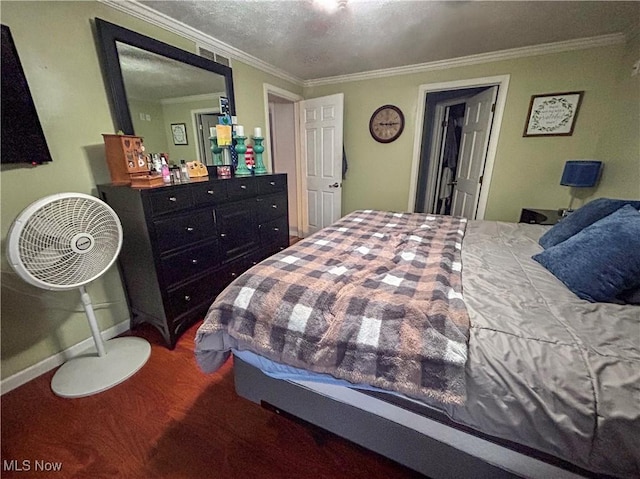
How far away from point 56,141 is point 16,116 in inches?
7.5

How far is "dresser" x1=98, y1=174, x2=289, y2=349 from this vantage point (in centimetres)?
157

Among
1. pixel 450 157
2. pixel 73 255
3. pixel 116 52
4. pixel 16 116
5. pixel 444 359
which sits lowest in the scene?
pixel 444 359

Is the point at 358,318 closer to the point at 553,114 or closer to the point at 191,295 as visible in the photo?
the point at 191,295

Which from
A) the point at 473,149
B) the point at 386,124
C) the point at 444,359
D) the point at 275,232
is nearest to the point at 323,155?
the point at 386,124

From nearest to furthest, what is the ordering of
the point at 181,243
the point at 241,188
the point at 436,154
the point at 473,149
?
the point at 181,243, the point at 241,188, the point at 473,149, the point at 436,154

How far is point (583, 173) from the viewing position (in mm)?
2234

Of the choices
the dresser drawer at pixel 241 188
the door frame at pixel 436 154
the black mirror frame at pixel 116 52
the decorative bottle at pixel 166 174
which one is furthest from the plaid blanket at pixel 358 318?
the door frame at pixel 436 154

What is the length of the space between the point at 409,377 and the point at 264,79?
3231 millimetres

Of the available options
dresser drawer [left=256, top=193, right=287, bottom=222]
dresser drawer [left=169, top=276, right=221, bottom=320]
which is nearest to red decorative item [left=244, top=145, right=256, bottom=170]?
dresser drawer [left=256, top=193, right=287, bottom=222]

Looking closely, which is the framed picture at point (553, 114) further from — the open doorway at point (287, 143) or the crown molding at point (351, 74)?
the open doorway at point (287, 143)

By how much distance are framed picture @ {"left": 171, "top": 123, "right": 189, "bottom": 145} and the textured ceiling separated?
745 mm

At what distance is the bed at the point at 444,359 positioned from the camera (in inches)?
26.8

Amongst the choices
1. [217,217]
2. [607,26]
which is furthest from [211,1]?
[607,26]

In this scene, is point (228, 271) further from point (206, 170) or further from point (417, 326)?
point (417, 326)
